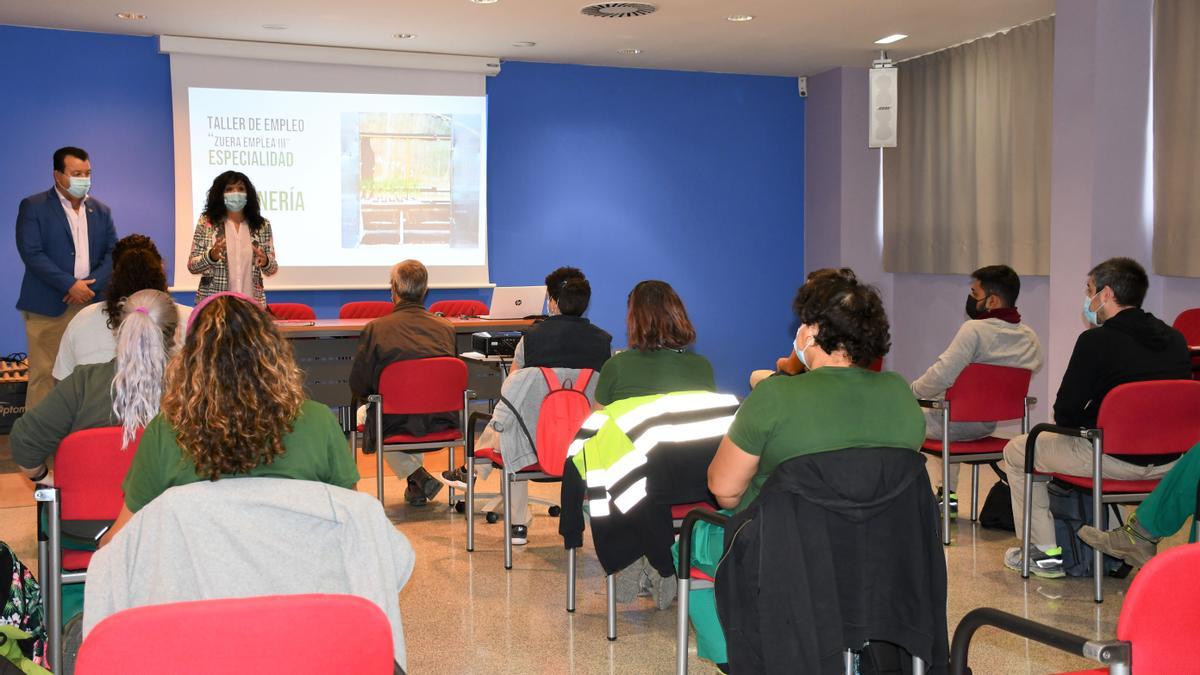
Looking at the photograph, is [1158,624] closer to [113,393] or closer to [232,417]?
[232,417]

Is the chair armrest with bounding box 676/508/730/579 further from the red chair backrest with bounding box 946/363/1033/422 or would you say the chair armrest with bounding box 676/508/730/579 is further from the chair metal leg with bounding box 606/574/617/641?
the red chair backrest with bounding box 946/363/1033/422

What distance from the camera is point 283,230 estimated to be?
8586mm

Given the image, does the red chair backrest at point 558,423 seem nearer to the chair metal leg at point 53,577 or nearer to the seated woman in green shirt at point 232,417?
the chair metal leg at point 53,577

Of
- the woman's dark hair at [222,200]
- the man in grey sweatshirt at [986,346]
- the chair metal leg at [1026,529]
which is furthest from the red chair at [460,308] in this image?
the chair metal leg at [1026,529]

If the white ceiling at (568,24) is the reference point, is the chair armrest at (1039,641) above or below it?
below

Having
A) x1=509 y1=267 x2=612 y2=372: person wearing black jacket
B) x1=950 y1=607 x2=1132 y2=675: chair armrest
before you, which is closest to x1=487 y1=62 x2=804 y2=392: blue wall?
x1=509 y1=267 x2=612 y2=372: person wearing black jacket

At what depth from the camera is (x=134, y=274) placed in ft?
13.6

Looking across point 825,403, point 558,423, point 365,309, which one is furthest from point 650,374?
point 365,309

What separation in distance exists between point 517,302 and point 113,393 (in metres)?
3.99

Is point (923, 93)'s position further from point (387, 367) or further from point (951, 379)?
point (387, 367)

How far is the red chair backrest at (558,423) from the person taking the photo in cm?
421

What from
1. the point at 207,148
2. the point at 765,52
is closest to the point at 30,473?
the point at 207,148

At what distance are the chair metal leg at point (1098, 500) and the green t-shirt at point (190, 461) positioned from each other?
2877mm

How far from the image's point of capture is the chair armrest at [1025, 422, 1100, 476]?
394cm
